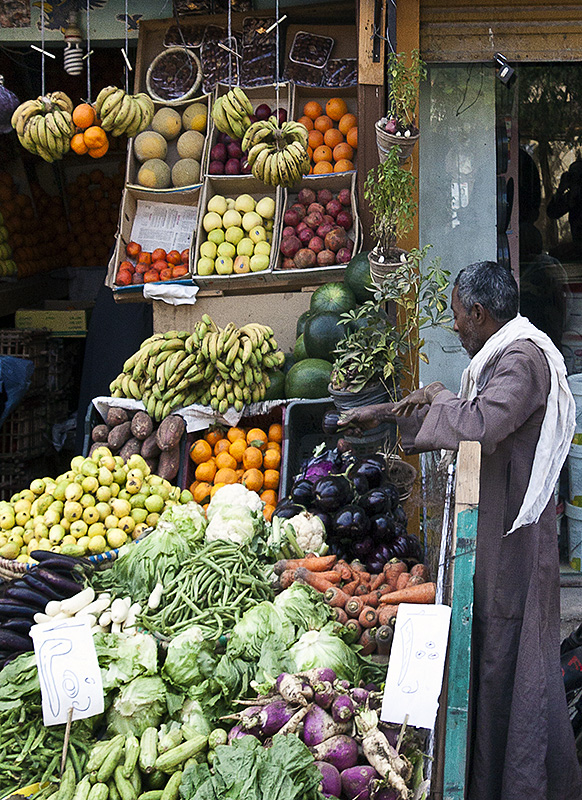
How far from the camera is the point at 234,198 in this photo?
18.4 feet

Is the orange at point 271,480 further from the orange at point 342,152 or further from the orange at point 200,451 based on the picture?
the orange at point 342,152

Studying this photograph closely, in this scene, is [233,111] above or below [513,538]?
above

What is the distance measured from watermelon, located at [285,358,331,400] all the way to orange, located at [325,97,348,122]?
2051mm

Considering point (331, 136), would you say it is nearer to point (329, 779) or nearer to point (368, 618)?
point (368, 618)

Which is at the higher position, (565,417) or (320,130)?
(320,130)

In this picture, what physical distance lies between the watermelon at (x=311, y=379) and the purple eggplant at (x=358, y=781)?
2.64 m

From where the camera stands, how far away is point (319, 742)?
190 cm

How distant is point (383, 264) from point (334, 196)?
156 cm

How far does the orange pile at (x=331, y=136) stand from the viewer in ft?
17.1

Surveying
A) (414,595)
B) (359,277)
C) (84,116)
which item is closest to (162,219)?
(84,116)

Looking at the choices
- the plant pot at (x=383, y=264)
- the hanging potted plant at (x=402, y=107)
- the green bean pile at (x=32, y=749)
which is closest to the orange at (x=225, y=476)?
the plant pot at (x=383, y=264)

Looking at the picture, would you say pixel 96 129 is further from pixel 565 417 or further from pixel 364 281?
pixel 565 417

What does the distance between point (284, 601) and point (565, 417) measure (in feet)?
3.44

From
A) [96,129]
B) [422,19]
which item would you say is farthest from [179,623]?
[422,19]
